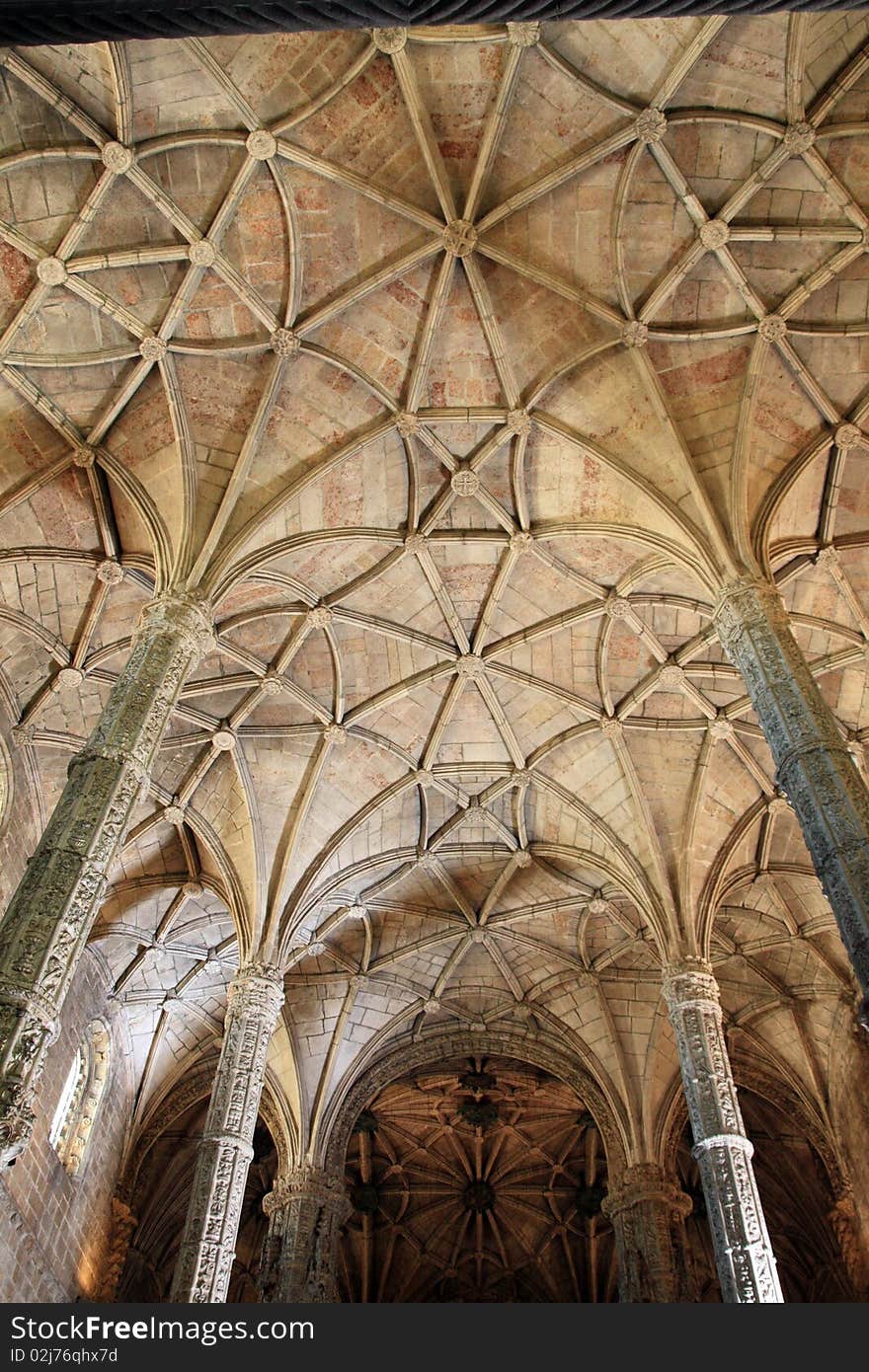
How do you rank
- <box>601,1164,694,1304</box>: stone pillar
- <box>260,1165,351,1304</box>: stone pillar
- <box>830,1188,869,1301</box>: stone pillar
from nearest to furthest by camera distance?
1. <box>601,1164,694,1304</box>: stone pillar
2. <box>260,1165,351,1304</box>: stone pillar
3. <box>830,1188,869,1301</box>: stone pillar

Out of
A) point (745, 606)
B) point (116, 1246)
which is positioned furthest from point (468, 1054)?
point (745, 606)

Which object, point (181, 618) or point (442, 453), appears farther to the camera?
point (442, 453)

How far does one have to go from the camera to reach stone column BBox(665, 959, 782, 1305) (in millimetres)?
12398

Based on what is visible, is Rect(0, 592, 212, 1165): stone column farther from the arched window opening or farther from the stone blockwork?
the arched window opening

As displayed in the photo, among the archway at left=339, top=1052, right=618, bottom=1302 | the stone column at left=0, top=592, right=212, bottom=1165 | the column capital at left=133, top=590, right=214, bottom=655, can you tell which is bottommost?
the stone column at left=0, top=592, right=212, bottom=1165

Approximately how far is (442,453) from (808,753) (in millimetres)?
8314

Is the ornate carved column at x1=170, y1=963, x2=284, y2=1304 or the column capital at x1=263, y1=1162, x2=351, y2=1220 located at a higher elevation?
the column capital at x1=263, y1=1162, x2=351, y2=1220

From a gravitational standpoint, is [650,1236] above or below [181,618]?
below

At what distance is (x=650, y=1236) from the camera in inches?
766

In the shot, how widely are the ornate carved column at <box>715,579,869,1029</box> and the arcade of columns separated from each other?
40mm

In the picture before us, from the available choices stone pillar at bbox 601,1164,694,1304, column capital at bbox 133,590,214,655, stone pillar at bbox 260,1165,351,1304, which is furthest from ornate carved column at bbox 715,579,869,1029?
stone pillar at bbox 260,1165,351,1304

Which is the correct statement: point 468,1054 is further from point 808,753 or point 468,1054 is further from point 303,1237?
point 808,753

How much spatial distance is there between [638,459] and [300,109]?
22.0 feet

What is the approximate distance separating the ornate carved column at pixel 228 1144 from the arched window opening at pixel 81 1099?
16.1ft
